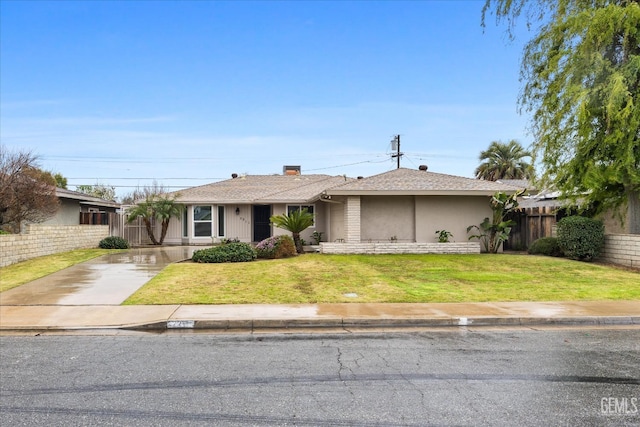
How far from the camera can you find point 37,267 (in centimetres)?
1611

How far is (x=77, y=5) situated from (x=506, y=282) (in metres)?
16.8

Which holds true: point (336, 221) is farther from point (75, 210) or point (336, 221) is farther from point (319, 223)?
point (75, 210)

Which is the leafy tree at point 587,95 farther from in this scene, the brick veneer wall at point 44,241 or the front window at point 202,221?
the brick veneer wall at point 44,241

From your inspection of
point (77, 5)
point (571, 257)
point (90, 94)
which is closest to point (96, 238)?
point (90, 94)

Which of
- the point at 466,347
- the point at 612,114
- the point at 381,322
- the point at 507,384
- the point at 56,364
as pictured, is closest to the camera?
the point at 507,384

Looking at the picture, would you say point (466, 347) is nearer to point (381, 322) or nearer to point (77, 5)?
point (381, 322)

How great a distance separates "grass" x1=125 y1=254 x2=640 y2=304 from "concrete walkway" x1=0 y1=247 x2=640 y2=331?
0.71m

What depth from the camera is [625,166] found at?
15938 millimetres

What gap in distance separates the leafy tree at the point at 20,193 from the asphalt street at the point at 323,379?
41.8ft

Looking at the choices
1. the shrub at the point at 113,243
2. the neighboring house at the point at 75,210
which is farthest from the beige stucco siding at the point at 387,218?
the neighboring house at the point at 75,210

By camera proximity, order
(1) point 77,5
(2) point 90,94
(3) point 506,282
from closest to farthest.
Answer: (3) point 506,282 → (1) point 77,5 → (2) point 90,94

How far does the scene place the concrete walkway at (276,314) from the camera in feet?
28.6

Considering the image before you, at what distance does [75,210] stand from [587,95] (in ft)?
81.1

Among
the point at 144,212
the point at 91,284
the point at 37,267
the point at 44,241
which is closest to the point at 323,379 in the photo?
the point at 91,284
